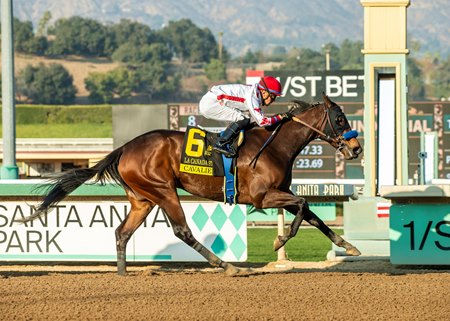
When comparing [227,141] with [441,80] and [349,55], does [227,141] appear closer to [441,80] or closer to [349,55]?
[441,80]

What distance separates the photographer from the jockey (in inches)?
384

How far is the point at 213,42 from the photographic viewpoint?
6378 inches

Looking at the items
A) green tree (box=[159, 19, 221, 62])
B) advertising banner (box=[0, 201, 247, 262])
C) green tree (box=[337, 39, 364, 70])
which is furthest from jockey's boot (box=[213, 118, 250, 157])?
green tree (box=[337, 39, 364, 70])

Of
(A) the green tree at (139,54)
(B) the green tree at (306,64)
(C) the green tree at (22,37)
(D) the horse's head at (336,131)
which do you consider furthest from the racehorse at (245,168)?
(A) the green tree at (139,54)

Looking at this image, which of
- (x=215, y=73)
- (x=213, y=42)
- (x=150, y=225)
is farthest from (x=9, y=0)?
(x=213, y=42)

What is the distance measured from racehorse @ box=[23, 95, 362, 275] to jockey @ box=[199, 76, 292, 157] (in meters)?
0.15

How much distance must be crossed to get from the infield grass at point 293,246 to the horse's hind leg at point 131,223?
12.9ft

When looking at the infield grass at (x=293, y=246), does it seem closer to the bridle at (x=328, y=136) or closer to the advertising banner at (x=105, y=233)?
the advertising banner at (x=105, y=233)

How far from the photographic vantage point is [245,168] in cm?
977

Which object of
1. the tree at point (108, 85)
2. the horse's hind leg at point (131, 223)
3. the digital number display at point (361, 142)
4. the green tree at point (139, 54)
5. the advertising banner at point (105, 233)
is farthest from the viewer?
the green tree at point (139, 54)

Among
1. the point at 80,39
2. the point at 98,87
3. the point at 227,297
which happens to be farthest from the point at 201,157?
the point at 80,39

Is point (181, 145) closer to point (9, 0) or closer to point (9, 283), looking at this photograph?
point (9, 283)

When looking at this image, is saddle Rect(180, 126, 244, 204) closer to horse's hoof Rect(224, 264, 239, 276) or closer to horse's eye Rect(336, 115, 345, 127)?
horse's hoof Rect(224, 264, 239, 276)

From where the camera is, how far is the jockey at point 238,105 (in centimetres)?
975
